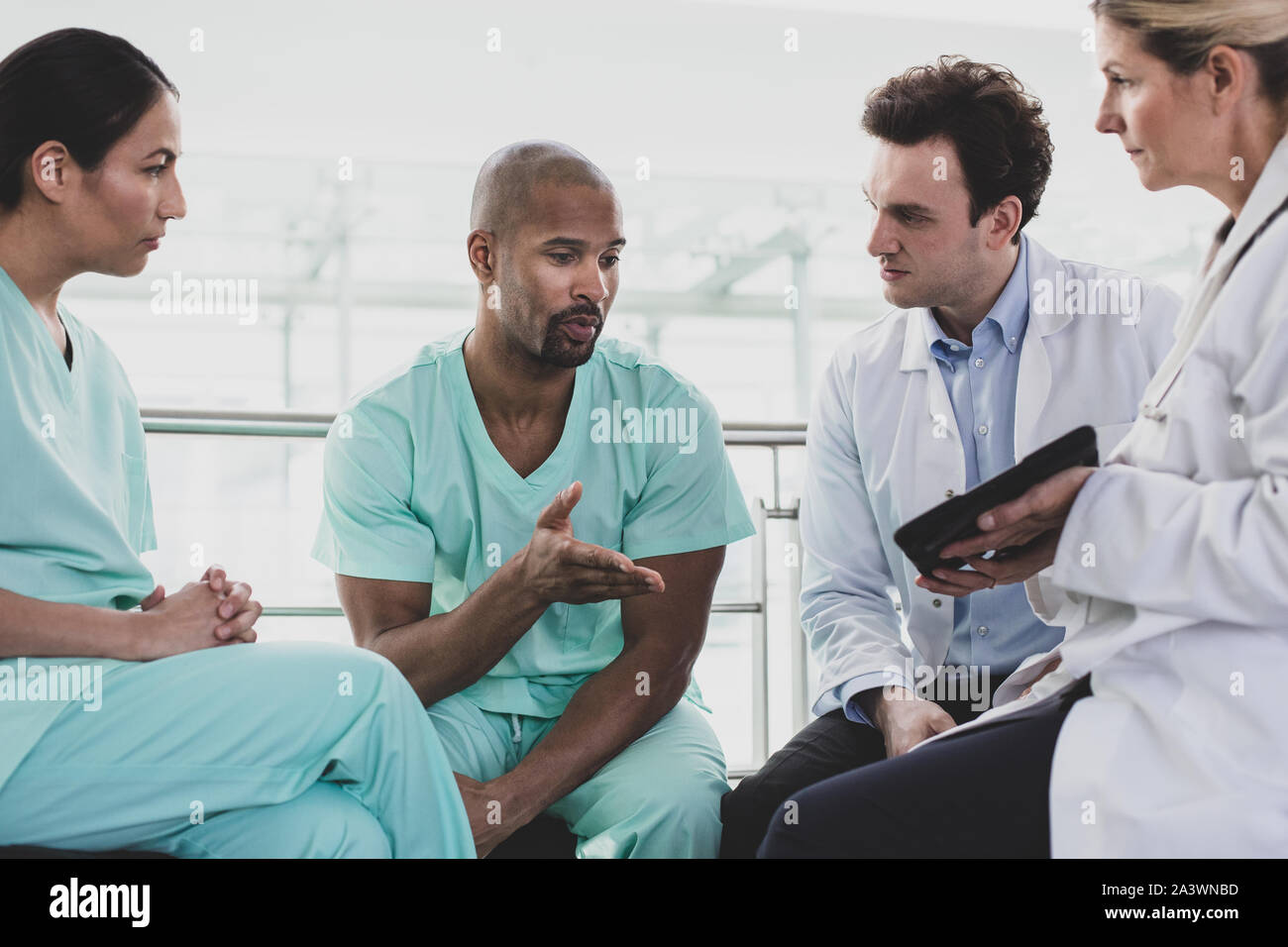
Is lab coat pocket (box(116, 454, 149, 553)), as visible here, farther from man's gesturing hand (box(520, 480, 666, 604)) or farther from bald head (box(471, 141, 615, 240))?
bald head (box(471, 141, 615, 240))

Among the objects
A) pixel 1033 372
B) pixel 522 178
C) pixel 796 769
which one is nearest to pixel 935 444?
pixel 1033 372

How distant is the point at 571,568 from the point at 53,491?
52 cm

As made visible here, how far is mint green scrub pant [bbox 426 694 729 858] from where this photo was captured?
1.33 m

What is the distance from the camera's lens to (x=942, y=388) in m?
1.48

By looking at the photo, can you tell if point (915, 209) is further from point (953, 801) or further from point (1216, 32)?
point (953, 801)

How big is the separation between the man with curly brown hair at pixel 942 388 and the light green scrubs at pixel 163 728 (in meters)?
0.47

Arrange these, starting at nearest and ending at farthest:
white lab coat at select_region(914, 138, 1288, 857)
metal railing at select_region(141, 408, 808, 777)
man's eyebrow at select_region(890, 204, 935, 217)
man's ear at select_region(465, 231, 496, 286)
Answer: white lab coat at select_region(914, 138, 1288, 857) < man's eyebrow at select_region(890, 204, 935, 217) < man's ear at select_region(465, 231, 496, 286) < metal railing at select_region(141, 408, 808, 777)

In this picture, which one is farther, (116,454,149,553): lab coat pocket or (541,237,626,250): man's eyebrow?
(541,237,626,250): man's eyebrow

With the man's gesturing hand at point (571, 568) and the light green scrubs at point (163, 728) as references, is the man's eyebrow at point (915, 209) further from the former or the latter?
the light green scrubs at point (163, 728)

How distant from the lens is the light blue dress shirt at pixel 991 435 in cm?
141

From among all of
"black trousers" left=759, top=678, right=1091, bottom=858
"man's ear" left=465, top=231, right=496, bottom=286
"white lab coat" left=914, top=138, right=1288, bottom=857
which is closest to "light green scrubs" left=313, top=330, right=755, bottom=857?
"man's ear" left=465, top=231, right=496, bottom=286

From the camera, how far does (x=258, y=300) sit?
25.4ft

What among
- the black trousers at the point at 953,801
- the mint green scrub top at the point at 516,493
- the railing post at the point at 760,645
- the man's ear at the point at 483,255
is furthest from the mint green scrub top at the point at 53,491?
the railing post at the point at 760,645
